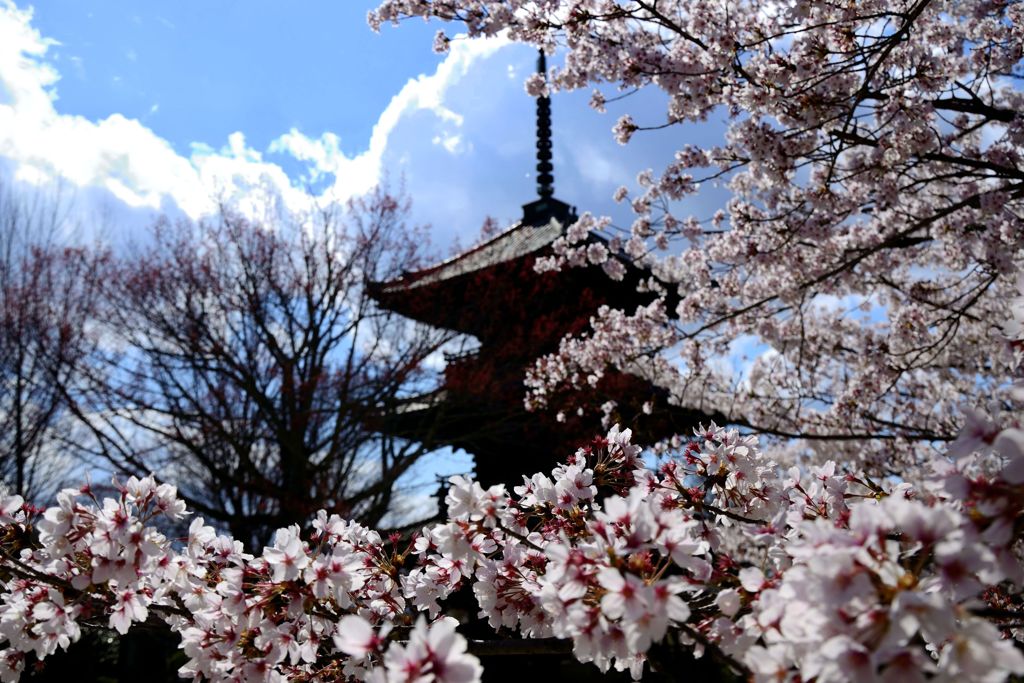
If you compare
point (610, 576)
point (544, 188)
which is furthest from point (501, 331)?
point (610, 576)

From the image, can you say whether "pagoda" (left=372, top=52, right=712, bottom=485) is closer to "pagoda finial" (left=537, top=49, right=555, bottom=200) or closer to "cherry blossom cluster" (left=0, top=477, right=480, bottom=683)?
"pagoda finial" (left=537, top=49, right=555, bottom=200)

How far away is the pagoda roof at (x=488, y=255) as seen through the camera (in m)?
13.8

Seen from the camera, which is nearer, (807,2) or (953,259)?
(807,2)

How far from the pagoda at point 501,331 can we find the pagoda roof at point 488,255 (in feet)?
0.10

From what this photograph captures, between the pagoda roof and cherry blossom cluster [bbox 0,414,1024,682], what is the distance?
11105 mm

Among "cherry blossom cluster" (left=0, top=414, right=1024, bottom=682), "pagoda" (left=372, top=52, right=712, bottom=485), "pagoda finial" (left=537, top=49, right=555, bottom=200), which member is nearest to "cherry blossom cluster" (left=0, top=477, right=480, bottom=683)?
"cherry blossom cluster" (left=0, top=414, right=1024, bottom=682)

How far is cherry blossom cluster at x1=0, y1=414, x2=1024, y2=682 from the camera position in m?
1.11

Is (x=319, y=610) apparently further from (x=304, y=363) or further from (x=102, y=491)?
(x=102, y=491)

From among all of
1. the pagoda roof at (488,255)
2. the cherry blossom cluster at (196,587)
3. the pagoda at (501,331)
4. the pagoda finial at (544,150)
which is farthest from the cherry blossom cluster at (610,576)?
the pagoda finial at (544,150)

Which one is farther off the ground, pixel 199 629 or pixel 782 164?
pixel 782 164

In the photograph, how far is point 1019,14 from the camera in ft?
16.5

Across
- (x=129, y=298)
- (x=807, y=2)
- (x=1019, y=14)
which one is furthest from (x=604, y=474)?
(x=129, y=298)

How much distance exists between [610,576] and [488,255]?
13.4 metres

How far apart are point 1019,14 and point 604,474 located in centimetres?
487
